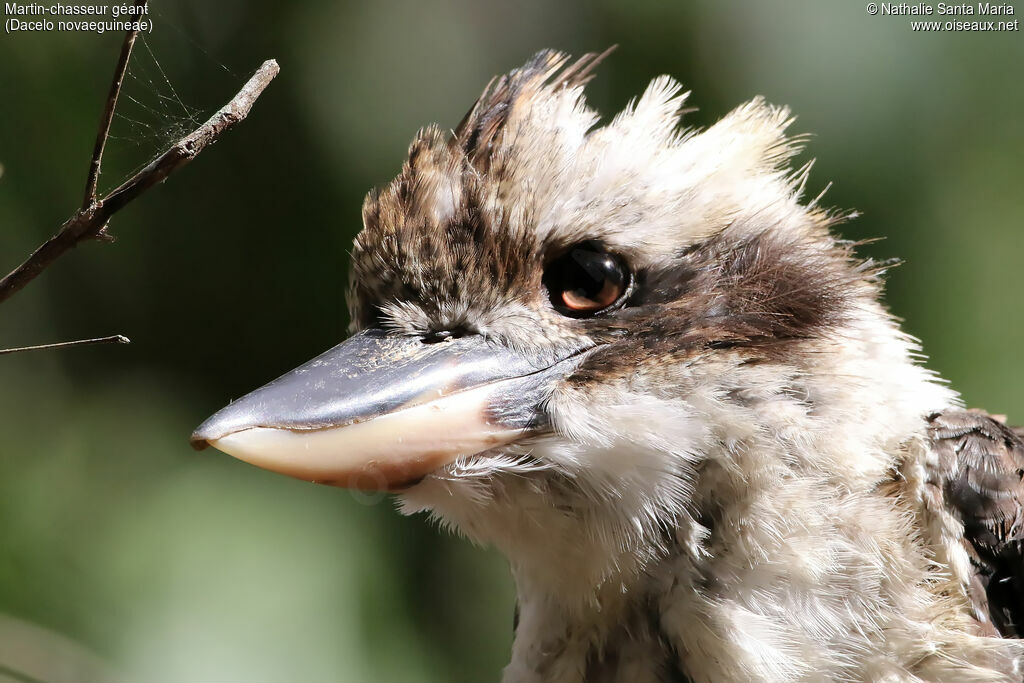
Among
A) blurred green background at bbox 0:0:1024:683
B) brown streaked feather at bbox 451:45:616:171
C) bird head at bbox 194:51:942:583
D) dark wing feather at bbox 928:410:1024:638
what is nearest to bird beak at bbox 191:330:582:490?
bird head at bbox 194:51:942:583

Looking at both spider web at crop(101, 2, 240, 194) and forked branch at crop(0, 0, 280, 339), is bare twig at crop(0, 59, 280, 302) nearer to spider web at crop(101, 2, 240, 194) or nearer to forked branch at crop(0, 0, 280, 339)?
forked branch at crop(0, 0, 280, 339)

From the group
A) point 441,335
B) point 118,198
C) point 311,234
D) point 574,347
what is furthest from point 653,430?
point 311,234

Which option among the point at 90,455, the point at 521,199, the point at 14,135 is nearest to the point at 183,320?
the point at 90,455

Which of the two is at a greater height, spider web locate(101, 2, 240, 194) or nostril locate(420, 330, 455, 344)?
spider web locate(101, 2, 240, 194)

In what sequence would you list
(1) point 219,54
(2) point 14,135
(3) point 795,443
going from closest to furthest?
(3) point 795,443, (2) point 14,135, (1) point 219,54

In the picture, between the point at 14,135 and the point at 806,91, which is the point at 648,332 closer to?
the point at 806,91

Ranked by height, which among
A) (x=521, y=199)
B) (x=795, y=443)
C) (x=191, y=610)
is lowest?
(x=191, y=610)

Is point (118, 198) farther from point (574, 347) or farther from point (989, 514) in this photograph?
point (989, 514)
